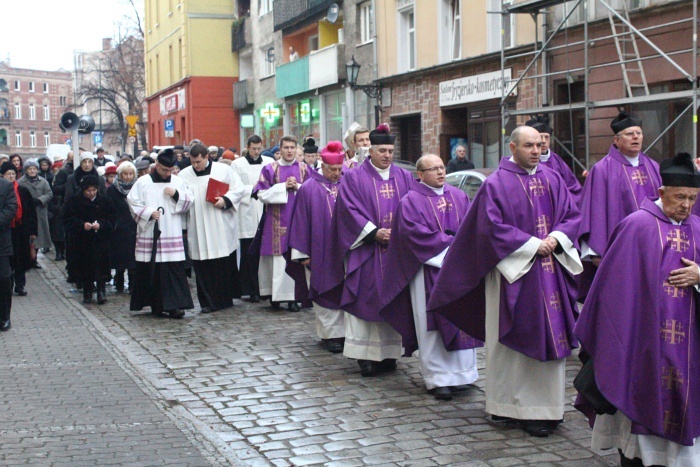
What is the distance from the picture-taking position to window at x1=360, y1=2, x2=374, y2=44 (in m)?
29.8

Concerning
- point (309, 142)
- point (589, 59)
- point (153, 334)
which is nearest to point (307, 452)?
point (153, 334)

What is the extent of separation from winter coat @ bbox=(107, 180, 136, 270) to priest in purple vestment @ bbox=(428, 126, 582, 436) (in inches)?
331

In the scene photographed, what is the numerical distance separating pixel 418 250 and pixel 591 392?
2524 mm

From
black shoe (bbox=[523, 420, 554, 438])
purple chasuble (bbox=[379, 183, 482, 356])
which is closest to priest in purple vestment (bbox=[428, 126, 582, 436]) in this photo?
black shoe (bbox=[523, 420, 554, 438])

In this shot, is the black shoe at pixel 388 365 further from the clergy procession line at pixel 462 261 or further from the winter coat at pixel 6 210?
the winter coat at pixel 6 210

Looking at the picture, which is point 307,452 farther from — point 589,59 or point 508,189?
point 589,59

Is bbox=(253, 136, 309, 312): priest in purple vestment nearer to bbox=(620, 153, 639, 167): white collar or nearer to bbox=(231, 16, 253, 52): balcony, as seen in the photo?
bbox=(620, 153, 639, 167): white collar

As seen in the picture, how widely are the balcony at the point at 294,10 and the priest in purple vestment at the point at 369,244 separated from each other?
942 inches

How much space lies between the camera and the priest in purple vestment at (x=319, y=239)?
9.86 metres

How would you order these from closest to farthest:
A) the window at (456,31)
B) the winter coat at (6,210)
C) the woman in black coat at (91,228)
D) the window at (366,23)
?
the winter coat at (6,210), the woman in black coat at (91,228), the window at (456,31), the window at (366,23)

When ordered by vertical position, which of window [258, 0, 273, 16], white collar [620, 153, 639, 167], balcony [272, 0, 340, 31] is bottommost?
white collar [620, 153, 639, 167]

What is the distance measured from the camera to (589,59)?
18688 mm

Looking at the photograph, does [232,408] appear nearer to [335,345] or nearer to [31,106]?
[335,345]

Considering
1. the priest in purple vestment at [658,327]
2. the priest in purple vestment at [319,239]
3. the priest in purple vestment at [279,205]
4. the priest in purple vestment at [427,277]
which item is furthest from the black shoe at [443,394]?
the priest in purple vestment at [279,205]
